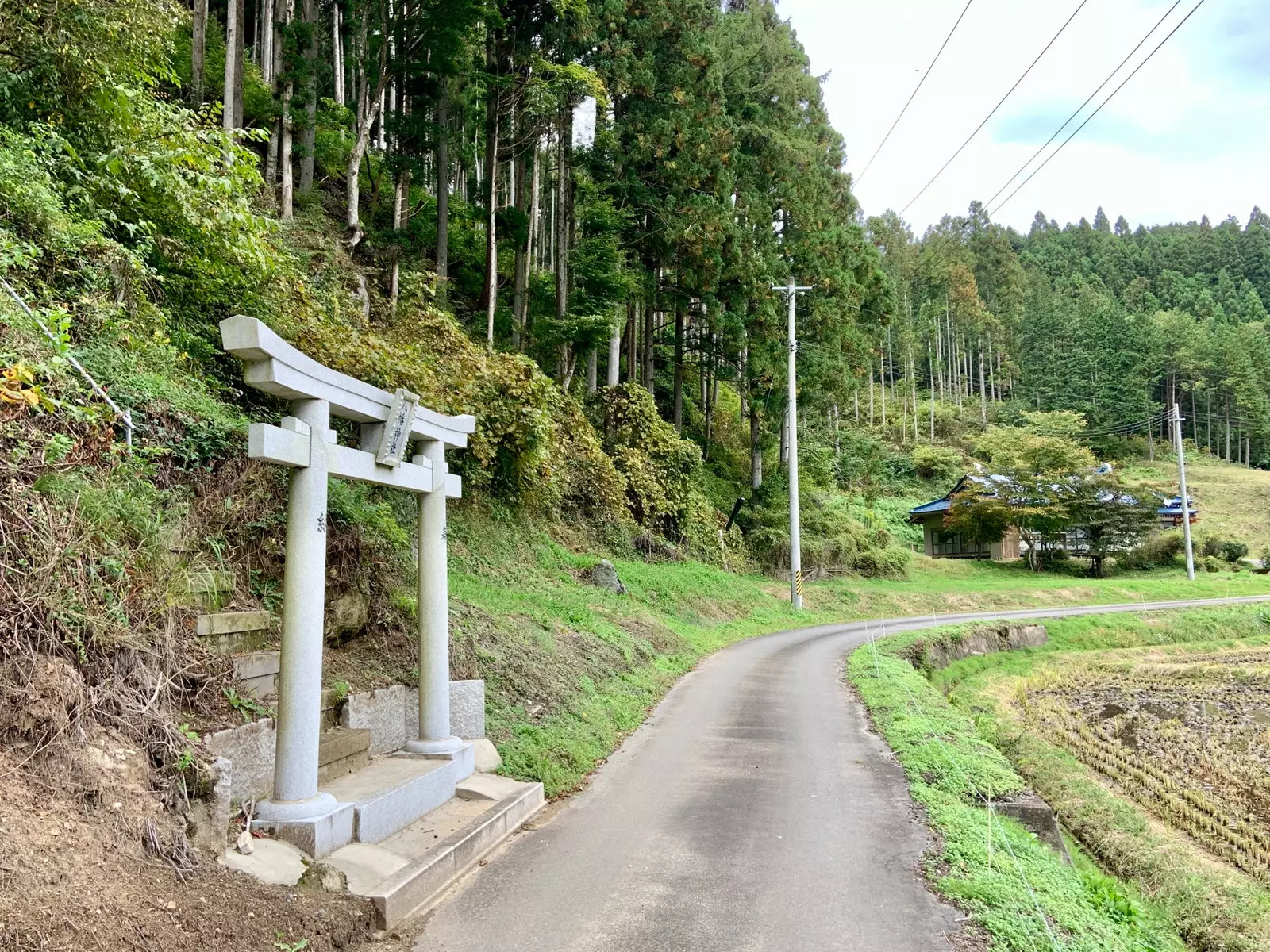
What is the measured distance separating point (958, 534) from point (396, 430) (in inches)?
1651

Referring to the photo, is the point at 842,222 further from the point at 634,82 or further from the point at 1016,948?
the point at 1016,948

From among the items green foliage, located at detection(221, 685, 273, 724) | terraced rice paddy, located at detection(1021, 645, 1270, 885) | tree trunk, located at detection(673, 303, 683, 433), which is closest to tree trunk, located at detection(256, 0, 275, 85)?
tree trunk, located at detection(673, 303, 683, 433)

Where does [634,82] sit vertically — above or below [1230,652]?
above

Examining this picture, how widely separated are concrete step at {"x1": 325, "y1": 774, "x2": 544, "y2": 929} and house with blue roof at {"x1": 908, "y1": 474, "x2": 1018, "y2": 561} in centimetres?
3606

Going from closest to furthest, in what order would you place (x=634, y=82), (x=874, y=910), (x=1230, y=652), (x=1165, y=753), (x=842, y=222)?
(x=874, y=910) → (x=1165, y=753) → (x=634, y=82) → (x=1230, y=652) → (x=842, y=222)

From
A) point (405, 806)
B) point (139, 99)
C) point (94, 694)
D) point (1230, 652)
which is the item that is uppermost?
point (139, 99)

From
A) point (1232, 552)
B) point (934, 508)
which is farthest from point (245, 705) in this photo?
point (1232, 552)

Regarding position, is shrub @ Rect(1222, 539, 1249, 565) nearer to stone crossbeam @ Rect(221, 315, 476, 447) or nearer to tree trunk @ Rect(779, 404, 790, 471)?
tree trunk @ Rect(779, 404, 790, 471)

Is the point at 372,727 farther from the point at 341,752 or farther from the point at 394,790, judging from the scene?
the point at 394,790

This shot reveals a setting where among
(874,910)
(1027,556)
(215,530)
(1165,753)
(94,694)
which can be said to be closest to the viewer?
(94,694)

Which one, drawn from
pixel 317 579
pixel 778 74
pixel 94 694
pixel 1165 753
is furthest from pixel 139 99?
pixel 778 74

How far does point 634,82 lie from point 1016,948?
2194 centimetres

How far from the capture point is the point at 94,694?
13.7 ft

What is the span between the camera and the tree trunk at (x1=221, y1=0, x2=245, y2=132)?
13398 millimetres
